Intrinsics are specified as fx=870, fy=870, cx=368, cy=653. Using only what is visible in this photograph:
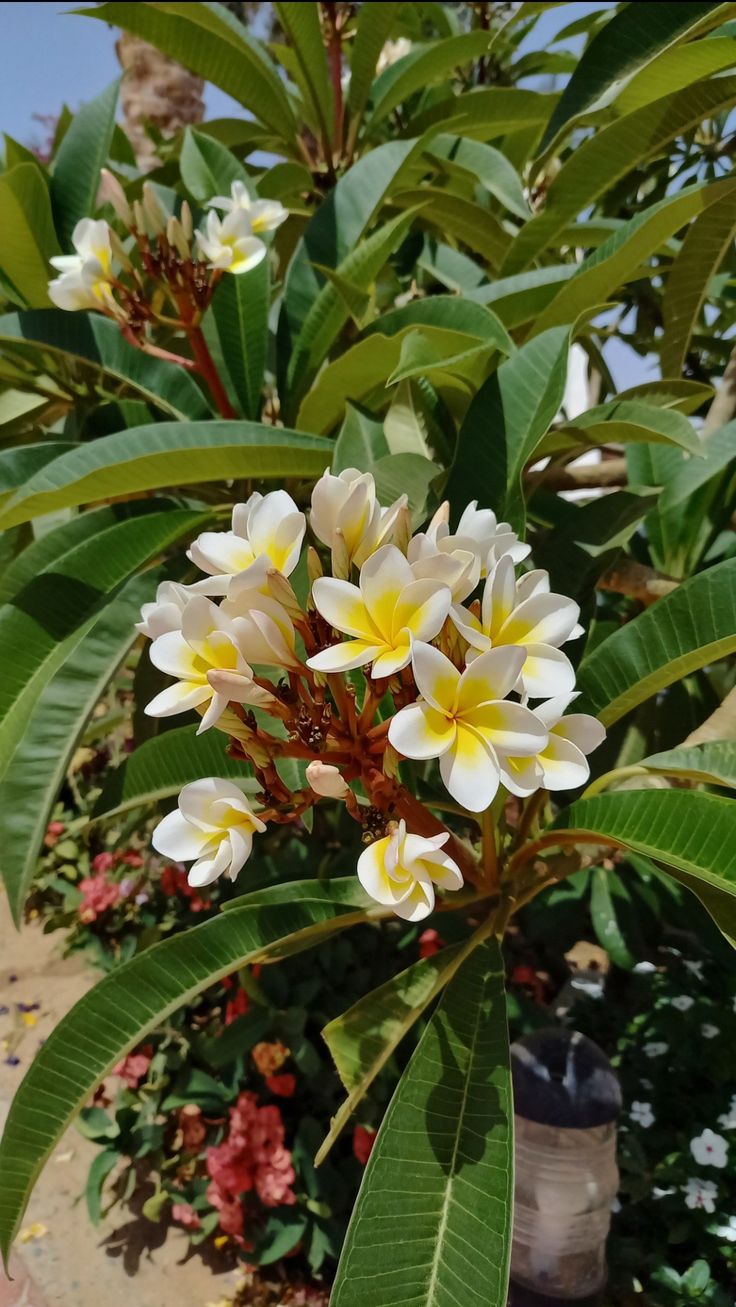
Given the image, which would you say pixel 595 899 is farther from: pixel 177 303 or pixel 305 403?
pixel 177 303

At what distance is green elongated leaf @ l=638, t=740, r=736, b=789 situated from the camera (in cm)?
70

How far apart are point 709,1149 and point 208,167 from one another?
66.9 inches

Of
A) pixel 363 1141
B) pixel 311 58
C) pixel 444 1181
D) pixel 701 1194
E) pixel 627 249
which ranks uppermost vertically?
pixel 311 58

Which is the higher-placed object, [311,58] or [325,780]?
[311,58]

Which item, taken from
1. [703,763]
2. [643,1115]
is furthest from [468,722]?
[643,1115]

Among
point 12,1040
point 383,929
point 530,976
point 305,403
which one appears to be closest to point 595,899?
point 530,976

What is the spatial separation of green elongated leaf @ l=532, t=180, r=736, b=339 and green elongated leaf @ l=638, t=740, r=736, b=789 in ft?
1.55

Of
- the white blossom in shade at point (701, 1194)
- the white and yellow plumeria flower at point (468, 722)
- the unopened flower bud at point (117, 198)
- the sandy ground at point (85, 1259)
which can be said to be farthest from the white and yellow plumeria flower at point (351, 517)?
the sandy ground at point (85, 1259)

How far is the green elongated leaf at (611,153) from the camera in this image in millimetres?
915

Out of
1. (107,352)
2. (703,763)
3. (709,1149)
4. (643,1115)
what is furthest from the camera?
(643,1115)

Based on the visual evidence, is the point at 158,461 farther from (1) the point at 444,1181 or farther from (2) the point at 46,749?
(1) the point at 444,1181

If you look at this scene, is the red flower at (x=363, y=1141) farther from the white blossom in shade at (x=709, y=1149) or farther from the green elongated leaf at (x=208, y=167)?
the green elongated leaf at (x=208, y=167)

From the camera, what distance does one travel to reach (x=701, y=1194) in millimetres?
1347

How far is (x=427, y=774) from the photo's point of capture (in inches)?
41.9
